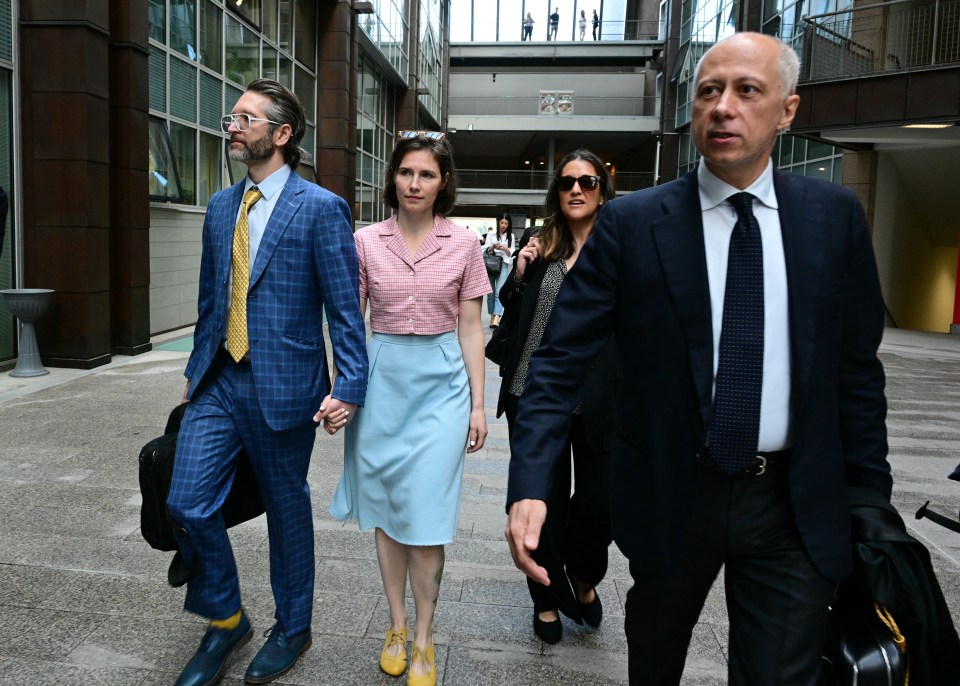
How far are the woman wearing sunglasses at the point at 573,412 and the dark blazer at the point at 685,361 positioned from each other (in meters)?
1.15

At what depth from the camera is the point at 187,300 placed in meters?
13.4

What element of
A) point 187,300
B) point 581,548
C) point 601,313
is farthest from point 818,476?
point 187,300

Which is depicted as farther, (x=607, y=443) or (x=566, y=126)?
(x=566, y=126)

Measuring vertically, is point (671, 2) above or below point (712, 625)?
above

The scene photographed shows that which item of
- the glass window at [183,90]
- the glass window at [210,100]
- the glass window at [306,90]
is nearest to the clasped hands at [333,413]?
the glass window at [183,90]

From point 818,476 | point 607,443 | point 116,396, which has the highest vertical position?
point 818,476

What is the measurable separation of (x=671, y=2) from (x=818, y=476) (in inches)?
1537

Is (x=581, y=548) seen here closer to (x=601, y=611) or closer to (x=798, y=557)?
(x=601, y=611)

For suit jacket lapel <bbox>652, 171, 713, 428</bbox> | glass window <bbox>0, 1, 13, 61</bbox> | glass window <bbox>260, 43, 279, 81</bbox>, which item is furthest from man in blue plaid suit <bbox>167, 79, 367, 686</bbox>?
glass window <bbox>260, 43, 279, 81</bbox>

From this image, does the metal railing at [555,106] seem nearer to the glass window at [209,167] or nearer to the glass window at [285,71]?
the glass window at [285,71]

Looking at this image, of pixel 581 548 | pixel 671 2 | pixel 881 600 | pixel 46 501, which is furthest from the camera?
pixel 671 2

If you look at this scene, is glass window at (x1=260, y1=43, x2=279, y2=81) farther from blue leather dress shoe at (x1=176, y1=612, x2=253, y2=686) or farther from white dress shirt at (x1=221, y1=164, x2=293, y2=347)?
blue leather dress shoe at (x1=176, y1=612, x2=253, y2=686)

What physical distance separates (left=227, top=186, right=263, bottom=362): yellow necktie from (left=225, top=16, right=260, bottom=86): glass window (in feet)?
41.6

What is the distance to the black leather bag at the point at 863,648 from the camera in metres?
1.77
